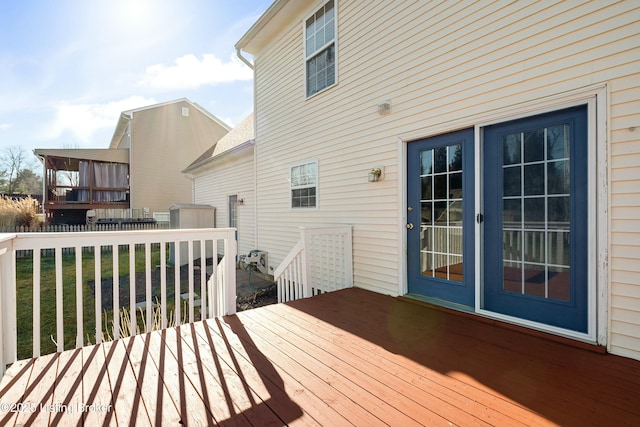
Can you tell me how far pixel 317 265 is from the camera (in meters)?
5.00

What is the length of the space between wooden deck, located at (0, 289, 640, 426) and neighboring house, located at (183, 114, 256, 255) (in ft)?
17.6

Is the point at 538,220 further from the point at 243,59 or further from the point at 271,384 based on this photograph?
the point at 243,59

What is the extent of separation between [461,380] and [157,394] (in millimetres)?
1894

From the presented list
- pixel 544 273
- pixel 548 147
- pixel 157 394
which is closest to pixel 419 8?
pixel 548 147

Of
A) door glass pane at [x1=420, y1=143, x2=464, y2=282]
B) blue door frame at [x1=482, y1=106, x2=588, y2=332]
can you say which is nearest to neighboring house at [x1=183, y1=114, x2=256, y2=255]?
door glass pane at [x1=420, y1=143, x2=464, y2=282]

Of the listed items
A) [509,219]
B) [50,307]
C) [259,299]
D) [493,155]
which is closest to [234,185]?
[259,299]

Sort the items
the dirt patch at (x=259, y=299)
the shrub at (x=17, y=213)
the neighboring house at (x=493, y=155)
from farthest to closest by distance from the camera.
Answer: the shrub at (x=17, y=213) → the dirt patch at (x=259, y=299) → the neighboring house at (x=493, y=155)

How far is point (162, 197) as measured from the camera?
1448 centimetres

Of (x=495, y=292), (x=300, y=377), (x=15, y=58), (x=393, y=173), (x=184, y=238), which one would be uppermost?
(x=15, y=58)

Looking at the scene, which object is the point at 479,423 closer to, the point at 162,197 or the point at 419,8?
the point at 419,8

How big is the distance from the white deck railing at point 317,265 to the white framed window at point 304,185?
870 millimetres

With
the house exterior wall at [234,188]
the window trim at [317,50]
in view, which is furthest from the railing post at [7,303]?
the house exterior wall at [234,188]

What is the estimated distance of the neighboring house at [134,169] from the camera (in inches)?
512

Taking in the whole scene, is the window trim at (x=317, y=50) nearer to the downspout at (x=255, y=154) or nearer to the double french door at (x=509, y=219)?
the downspout at (x=255, y=154)
